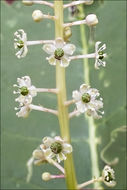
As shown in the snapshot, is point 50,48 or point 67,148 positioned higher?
point 50,48

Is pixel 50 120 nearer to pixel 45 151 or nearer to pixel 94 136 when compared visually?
pixel 94 136

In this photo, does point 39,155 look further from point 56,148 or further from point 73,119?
point 73,119

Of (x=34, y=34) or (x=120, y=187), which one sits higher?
(x=34, y=34)

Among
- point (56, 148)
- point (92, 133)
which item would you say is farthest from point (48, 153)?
point (92, 133)

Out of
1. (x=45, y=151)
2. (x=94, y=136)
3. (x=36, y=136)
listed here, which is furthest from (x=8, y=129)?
(x=45, y=151)

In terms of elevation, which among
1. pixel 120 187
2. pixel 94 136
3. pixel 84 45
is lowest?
pixel 120 187

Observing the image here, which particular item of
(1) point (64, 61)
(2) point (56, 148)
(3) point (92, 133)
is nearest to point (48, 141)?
(2) point (56, 148)

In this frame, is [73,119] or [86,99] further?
[73,119]
